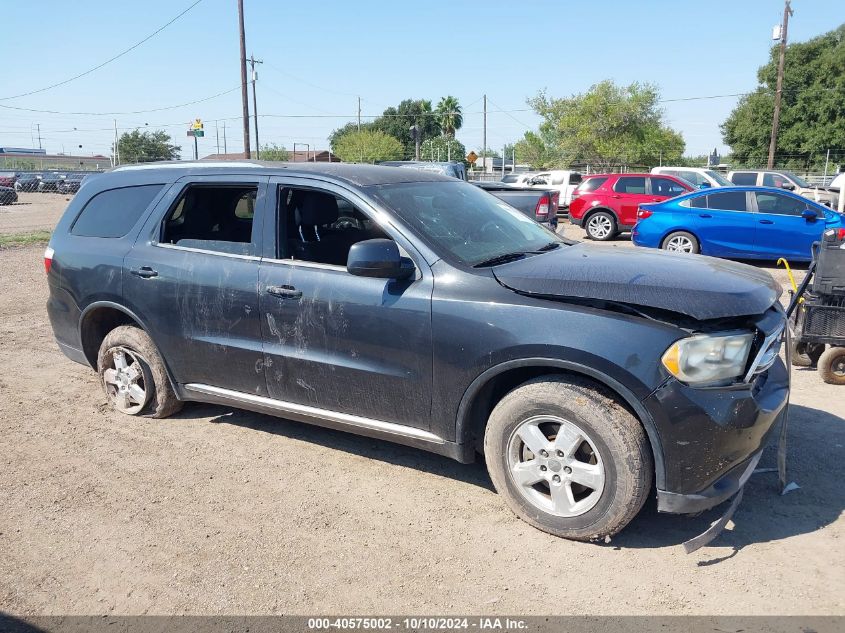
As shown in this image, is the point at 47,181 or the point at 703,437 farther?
the point at 47,181

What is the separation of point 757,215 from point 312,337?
10359 millimetres

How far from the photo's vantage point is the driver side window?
13.8 feet

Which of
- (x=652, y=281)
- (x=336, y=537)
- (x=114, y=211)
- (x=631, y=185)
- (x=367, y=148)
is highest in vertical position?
(x=367, y=148)

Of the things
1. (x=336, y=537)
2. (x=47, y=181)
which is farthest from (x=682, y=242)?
(x=47, y=181)

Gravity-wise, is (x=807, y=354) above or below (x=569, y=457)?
below

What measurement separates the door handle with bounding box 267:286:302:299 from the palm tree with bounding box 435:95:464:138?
247ft

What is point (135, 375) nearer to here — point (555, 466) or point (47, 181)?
point (555, 466)

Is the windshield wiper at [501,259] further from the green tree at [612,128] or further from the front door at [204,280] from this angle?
the green tree at [612,128]

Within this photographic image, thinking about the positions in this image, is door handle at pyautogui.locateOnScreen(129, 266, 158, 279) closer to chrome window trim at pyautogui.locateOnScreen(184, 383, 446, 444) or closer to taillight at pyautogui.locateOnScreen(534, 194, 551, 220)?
chrome window trim at pyautogui.locateOnScreen(184, 383, 446, 444)

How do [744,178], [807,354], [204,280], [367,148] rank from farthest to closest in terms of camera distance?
[367,148] < [744,178] < [807,354] < [204,280]

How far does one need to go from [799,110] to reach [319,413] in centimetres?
5603

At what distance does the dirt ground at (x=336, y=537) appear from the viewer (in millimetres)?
2975

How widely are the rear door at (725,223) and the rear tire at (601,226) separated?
172 inches

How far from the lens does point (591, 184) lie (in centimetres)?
1752
